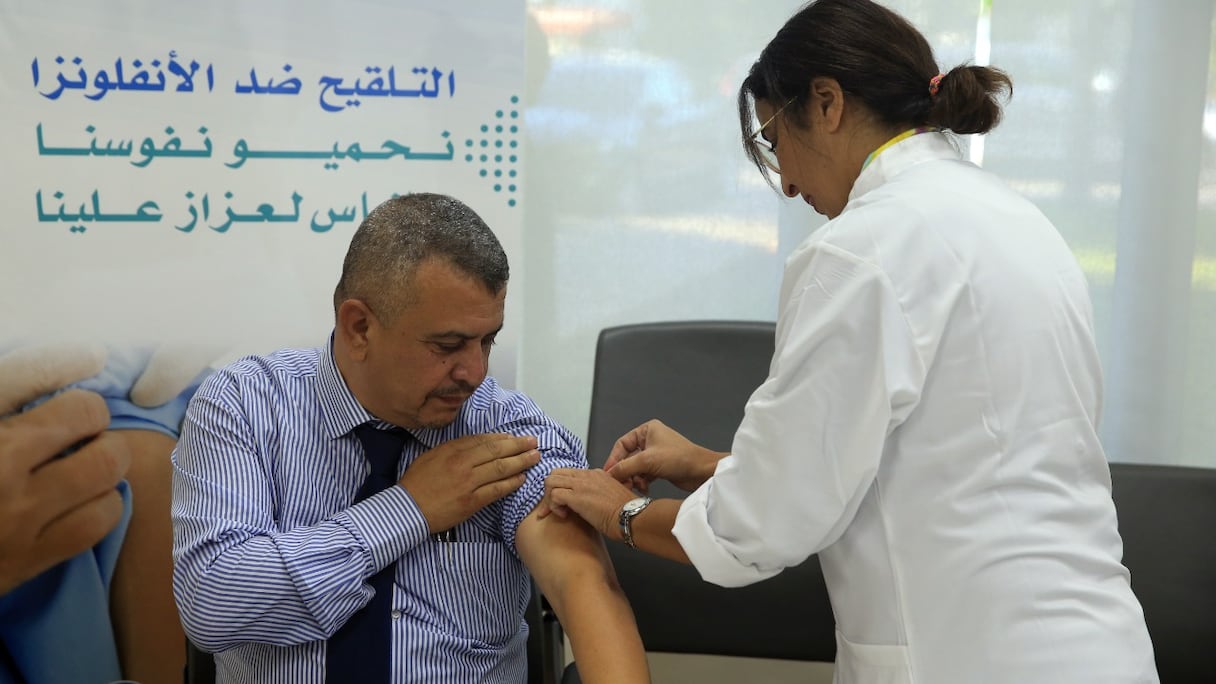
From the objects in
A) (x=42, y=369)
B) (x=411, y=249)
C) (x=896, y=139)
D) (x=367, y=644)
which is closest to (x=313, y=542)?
(x=367, y=644)

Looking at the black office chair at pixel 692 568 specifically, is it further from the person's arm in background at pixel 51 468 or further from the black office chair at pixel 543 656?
the person's arm in background at pixel 51 468

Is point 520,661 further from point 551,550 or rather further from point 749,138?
point 749,138

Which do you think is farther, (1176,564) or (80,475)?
(80,475)

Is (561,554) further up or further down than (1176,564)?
further up

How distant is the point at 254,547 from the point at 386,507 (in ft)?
0.65

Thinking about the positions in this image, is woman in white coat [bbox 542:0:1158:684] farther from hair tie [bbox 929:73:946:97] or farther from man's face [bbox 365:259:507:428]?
man's face [bbox 365:259:507:428]

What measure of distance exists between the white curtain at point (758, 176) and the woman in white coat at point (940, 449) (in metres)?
1.49

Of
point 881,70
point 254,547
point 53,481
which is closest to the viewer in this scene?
point 881,70

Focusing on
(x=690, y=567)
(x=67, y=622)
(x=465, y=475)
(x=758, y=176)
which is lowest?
(x=67, y=622)

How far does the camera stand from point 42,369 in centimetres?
247

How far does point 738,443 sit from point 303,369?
0.82 metres

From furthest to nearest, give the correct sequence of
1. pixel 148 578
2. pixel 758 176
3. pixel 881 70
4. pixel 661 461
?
pixel 758 176
pixel 148 578
pixel 661 461
pixel 881 70

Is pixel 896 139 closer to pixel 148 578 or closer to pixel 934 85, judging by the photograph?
pixel 934 85

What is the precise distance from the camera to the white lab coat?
4.25 feet
